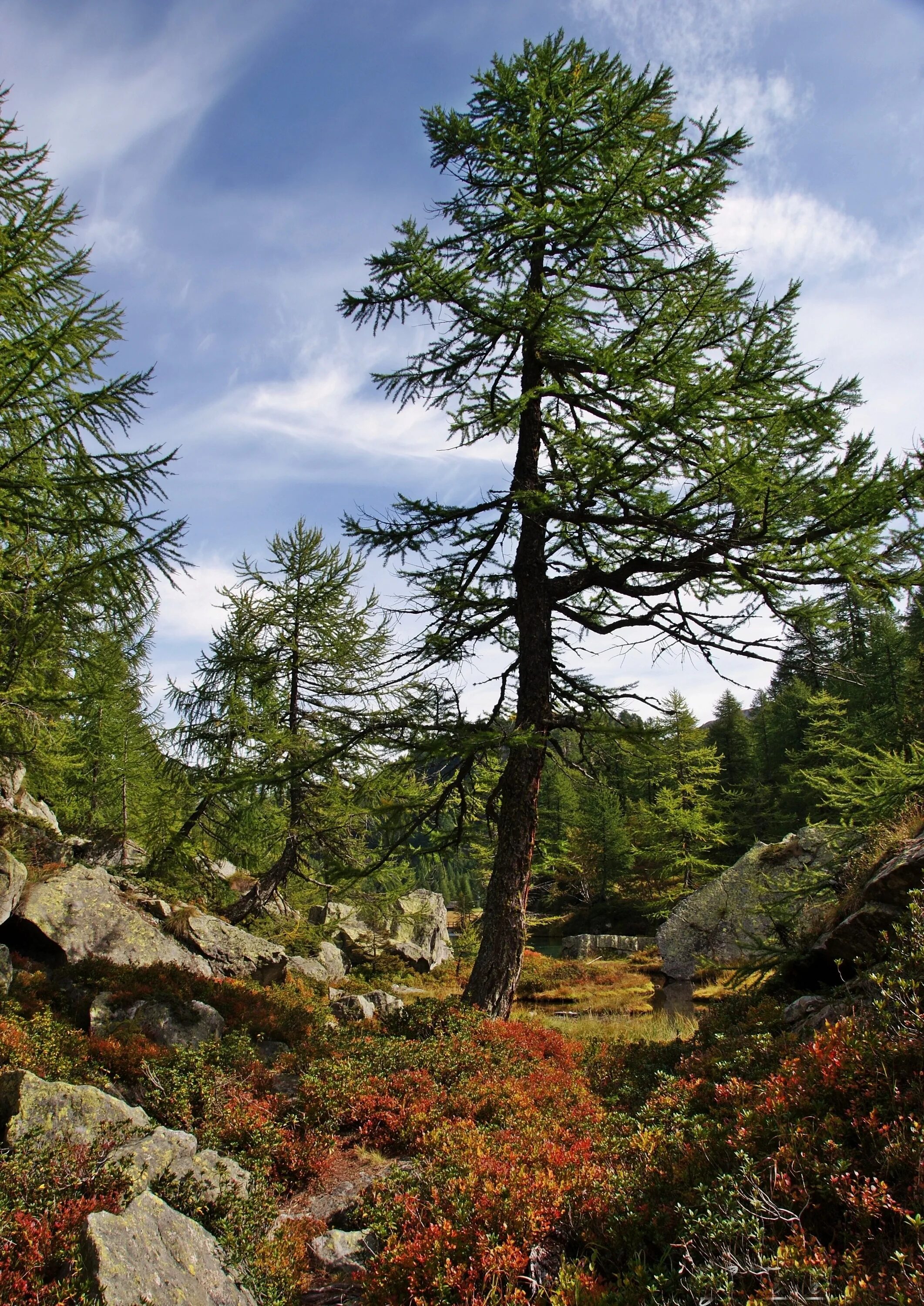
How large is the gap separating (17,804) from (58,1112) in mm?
13286

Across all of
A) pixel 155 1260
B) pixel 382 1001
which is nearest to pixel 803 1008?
pixel 155 1260

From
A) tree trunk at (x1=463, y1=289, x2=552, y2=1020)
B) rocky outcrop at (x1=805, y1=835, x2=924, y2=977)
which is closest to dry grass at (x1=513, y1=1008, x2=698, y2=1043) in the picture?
tree trunk at (x1=463, y1=289, x2=552, y2=1020)

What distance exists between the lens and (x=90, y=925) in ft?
34.5

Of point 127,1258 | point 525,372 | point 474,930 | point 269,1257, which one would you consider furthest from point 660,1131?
point 474,930

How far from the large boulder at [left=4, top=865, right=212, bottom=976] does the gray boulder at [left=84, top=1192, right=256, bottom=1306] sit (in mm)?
6998

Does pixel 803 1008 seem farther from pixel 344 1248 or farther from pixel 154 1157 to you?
pixel 154 1157

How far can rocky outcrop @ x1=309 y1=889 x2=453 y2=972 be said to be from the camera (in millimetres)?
23875

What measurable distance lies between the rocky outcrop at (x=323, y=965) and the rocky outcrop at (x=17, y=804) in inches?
272

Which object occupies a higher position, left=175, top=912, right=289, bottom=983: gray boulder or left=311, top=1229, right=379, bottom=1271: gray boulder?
left=311, top=1229, right=379, bottom=1271: gray boulder

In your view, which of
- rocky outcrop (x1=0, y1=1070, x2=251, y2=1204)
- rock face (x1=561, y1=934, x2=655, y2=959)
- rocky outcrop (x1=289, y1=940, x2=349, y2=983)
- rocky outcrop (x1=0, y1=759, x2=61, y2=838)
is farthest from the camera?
rock face (x1=561, y1=934, x2=655, y2=959)

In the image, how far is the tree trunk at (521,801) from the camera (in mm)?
8297

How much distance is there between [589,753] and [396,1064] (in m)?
5.15

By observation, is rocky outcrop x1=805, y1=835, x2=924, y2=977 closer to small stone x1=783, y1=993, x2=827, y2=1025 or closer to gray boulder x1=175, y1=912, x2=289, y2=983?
small stone x1=783, y1=993, x2=827, y2=1025

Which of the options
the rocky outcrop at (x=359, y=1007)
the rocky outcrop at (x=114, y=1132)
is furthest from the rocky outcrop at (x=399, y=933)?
the rocky outcrop at (x=114, y=1132)
